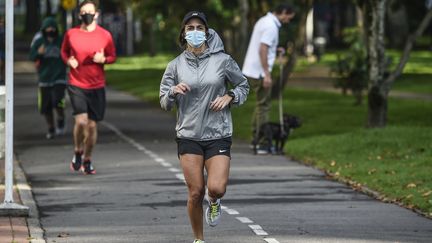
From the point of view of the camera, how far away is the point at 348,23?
86.6 m

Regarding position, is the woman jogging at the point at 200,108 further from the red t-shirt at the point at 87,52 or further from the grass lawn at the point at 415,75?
the grass lawn at the point at 415,75

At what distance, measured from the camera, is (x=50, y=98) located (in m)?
23.1

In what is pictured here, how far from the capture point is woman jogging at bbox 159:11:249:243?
1025cm

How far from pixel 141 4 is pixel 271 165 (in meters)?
41.8

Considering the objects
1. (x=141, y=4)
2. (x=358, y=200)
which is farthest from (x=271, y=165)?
(x=141, y=4)

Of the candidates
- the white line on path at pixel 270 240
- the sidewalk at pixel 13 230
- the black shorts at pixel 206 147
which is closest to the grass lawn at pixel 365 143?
the white line on path at pixel 270 240

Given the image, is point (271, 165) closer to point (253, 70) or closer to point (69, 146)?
point (253, 70)

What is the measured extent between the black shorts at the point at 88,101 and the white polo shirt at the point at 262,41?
2.78 metres

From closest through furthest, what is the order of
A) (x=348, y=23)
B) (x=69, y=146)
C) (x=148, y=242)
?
(x=148, y=242) < (x=69, y=146) < (x=348, y=23)

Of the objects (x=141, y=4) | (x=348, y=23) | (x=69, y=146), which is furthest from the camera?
(x=348, y=23)

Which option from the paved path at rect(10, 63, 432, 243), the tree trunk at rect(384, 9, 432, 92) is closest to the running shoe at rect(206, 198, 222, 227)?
the paved path at rect(10, 63, 432, 243)

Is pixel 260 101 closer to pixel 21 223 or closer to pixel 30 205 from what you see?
pixel 30 205

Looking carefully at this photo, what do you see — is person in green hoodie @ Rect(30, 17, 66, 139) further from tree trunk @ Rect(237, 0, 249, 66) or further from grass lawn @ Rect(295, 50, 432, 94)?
tree trunk @ Rect(237, 0, 249, 66)

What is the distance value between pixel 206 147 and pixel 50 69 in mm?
12895
